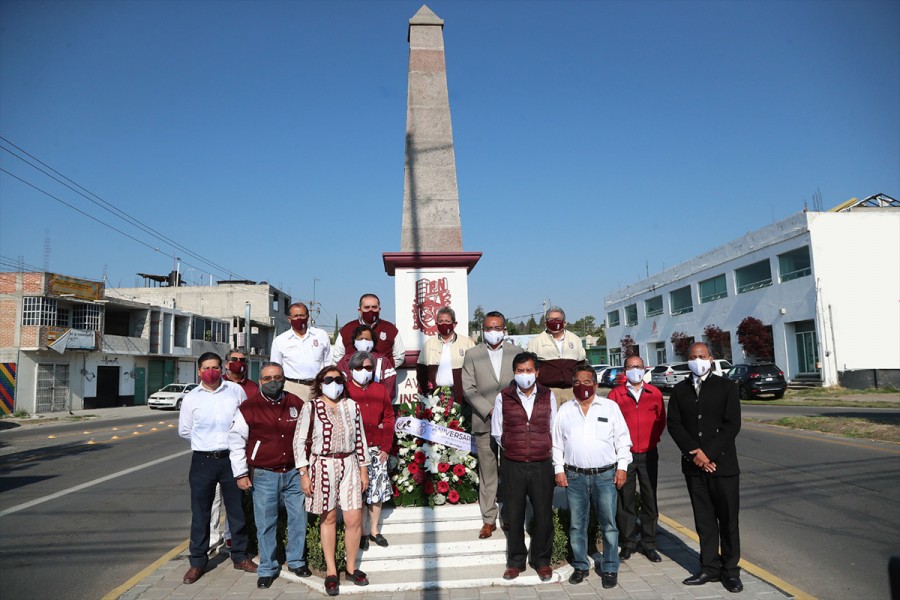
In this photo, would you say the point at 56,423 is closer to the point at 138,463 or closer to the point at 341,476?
the point at 138,463

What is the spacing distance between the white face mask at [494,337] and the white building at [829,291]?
25.6 meters

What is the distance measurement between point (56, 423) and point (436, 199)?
2211cm

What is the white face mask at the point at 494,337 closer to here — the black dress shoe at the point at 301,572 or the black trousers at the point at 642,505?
the black trousers at the point at 642,505

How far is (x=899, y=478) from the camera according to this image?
27.8 ft

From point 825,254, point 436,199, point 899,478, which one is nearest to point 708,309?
point 825,254

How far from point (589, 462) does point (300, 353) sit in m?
2.86

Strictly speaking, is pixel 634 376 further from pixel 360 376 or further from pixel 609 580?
pixel 360 376

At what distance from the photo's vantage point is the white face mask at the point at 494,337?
5633 millimetres

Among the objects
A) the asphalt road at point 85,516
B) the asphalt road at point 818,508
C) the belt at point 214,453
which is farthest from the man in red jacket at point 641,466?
the asphalt road at point 85,516

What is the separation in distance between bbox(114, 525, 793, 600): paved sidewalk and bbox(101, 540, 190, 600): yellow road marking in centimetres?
7

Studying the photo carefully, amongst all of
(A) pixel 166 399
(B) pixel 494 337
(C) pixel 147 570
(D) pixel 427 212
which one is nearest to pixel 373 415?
(B) pixel 494 337

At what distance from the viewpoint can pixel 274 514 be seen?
493 centimetres

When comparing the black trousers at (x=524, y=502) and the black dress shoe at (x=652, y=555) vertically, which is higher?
the black trousers at (x=524, y=502)

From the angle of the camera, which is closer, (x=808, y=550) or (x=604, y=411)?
(x=604, y=411)
